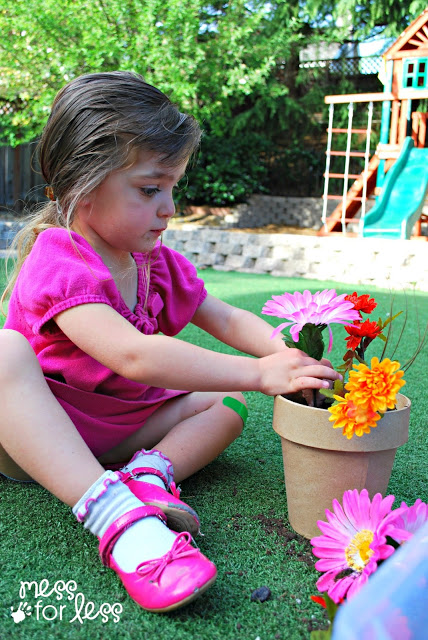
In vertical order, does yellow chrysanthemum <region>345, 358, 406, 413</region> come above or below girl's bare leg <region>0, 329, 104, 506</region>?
above

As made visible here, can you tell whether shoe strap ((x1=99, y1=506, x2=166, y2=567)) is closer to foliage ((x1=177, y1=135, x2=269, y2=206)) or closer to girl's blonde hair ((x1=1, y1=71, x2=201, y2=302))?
girl's blonde hair ((x1=1, y1=71, x2=201, y2=302))

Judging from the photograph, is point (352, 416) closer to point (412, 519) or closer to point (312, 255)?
point (412, 519)

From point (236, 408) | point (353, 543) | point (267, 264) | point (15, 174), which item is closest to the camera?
point (353, 543)

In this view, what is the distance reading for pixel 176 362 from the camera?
1200 mm

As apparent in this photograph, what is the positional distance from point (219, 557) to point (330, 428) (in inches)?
12.9

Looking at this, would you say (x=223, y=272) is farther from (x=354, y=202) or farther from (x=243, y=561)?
A: (x=243, y=561)

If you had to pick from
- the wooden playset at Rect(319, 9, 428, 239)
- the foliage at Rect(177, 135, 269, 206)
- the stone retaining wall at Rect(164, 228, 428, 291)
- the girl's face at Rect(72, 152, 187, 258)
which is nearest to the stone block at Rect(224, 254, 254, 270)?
→ the stone retaining wall at Rect(164, 228, 428, 291)

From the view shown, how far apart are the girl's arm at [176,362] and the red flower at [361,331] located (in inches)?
4.3

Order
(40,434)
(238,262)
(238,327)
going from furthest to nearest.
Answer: (238,262) → (238,327) → (40,434)

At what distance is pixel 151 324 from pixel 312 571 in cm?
70

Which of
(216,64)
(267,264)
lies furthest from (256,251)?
(216,64)

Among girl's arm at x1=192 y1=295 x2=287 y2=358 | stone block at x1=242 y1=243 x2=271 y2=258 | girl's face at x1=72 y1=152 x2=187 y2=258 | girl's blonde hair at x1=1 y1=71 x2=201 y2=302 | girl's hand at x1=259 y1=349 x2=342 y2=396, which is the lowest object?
stone block at x1=242 y1=243 x2=271 y2=258

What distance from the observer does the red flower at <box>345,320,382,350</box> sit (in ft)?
4.21

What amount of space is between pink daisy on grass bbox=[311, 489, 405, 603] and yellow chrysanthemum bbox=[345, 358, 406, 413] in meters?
0.15
